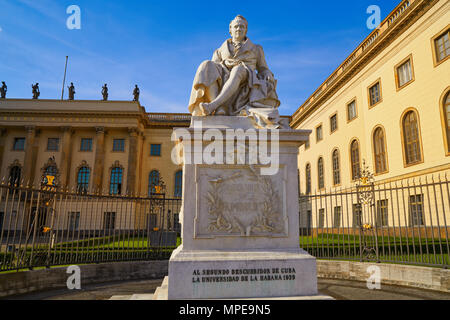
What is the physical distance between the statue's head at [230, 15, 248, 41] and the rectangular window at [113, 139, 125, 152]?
111 feet

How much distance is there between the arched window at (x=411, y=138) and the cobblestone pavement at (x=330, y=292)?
14741 millimetres

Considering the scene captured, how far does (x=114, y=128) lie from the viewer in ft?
117

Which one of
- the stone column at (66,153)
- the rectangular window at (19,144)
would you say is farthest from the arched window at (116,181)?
the rectangular window at (19,144)

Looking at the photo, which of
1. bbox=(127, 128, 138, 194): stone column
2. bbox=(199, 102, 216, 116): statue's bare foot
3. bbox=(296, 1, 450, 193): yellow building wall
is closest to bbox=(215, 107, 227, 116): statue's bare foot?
bbox=(199, 102, 216, 116): statue's bare foot

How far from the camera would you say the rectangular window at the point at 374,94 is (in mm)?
22645

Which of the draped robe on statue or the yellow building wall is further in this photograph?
the yellow building wall

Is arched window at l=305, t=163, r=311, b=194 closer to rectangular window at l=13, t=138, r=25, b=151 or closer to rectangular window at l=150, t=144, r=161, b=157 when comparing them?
rectangular window at l=150, t=144, r=161, b=157

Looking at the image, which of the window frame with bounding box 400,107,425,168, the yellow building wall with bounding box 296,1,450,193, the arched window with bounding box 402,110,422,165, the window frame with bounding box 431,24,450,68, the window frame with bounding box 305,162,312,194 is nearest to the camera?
the window frame with bounding box 431,24,450,68

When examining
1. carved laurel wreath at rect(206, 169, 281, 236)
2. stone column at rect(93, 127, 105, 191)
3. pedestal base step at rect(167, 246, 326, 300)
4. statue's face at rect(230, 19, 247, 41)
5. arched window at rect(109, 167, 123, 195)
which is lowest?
pedestal base step at rect(167, 246, 326, 300)

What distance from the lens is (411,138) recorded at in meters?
18.9

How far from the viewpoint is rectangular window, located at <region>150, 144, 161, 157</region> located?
128 ft

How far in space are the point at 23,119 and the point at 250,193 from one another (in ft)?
130
